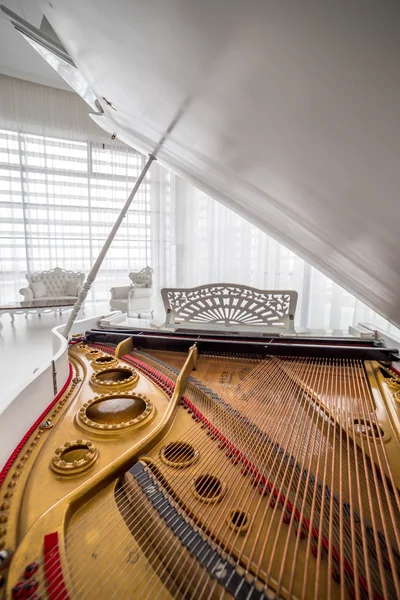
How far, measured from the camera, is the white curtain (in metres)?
6.90

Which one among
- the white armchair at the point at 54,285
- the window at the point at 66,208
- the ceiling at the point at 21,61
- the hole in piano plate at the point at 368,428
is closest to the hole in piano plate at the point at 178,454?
the hole in piano plate at the point at 368,428

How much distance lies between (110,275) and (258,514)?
756cm

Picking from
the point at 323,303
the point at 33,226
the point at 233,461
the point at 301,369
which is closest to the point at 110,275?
the point at 33,226

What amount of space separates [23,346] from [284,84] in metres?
4.79

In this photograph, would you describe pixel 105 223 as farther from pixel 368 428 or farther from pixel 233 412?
pixel 368 428

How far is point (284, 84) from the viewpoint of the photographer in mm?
514

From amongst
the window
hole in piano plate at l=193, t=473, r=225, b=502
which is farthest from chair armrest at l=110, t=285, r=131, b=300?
hole in piano plate at l=193, t=473, r=225, b=502

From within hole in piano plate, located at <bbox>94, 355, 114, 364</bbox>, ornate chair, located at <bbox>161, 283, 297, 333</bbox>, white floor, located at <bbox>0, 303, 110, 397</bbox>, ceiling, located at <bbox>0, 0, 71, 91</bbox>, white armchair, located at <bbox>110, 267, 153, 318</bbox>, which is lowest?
white floor, located at <bbox>0, 303, 110, 397</bbox>

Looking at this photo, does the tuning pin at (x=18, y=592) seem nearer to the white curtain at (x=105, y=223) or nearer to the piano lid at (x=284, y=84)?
the piano lid at (x=284, y=84)

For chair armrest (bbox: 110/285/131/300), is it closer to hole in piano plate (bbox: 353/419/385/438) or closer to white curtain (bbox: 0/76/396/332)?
white curtain (bbox: 0/76/396/332)

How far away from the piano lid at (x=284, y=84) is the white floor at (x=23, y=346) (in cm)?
199

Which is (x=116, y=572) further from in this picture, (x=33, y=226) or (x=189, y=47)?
(x=33, y=226)

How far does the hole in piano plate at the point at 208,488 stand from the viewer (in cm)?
91

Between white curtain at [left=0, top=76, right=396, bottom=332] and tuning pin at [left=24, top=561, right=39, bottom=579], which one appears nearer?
tuning pin at [left=24, top=561, right=39, bottom=579]
